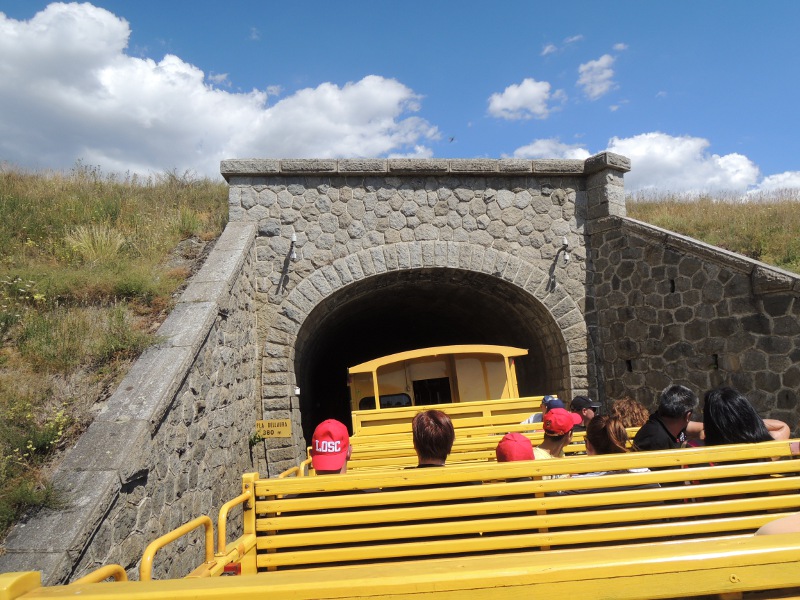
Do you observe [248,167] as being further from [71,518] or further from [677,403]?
[677,403]

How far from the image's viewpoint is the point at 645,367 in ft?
30.4

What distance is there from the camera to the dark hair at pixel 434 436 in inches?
131

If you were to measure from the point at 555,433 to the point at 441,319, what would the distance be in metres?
11.1

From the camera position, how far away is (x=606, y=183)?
10078 mm

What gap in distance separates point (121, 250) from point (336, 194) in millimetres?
3538

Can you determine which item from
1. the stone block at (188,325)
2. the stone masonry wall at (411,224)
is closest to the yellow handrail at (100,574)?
the stone block at (188,325)

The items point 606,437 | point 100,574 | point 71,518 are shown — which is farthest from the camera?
point 606,437

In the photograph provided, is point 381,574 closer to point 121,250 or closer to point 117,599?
point 117,599

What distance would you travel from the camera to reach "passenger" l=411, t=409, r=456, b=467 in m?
3.33

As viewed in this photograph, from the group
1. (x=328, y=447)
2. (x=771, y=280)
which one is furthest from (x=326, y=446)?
(x=771, y=280)

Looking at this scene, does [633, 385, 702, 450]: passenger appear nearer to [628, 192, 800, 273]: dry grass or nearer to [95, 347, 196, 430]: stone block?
[95, 347, 196, 430]: stone block

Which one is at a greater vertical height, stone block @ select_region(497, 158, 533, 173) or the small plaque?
stone block @ select_region(497, 158, 533, 173)

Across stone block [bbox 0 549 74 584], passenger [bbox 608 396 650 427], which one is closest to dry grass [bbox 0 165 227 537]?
stone block [bbox 0 549 74 584]

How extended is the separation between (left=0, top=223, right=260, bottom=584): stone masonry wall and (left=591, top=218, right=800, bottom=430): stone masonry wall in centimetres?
615
